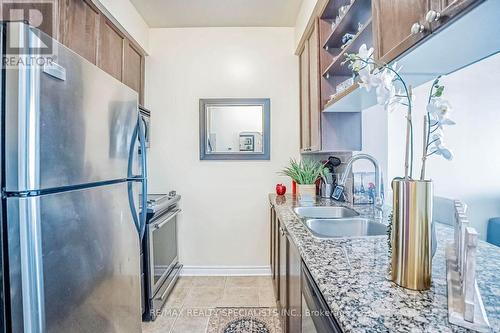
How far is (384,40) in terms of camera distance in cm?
108

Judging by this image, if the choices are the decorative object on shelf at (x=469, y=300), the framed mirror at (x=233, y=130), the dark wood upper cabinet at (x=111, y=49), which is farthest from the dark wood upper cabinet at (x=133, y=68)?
the decorative object on shelf at (x=469, y=300)

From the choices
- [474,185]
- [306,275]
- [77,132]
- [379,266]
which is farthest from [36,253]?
[474,185]

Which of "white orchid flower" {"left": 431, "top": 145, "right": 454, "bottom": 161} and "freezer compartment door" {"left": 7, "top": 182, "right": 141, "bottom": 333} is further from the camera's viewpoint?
"freezer compartment door" {"left": 7, "top": 182, "right": 141, "bottom": 333}

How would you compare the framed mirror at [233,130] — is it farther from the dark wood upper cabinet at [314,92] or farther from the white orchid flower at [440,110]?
the white orchid flower at [440,110]

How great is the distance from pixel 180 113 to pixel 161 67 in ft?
1.79

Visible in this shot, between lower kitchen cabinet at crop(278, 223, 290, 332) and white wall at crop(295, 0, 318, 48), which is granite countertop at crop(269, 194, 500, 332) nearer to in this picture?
lower kitchen cabinet at crop(278, 223, 290, 332)

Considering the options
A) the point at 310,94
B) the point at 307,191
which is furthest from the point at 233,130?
the point at 307,191

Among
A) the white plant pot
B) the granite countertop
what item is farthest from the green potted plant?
the granite countertop

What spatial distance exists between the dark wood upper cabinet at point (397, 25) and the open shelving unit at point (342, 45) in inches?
11.6

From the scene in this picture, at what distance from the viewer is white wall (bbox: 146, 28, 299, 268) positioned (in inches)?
118

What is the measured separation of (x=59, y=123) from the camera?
100 centimetres

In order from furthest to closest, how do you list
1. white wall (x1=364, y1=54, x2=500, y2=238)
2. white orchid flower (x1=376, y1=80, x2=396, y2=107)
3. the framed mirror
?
the framed mirror
white wall (x1=364, y1=54, x2=500, y2=238)
white orchid flower (x1=376, y1=80, x2=396, y2=107)

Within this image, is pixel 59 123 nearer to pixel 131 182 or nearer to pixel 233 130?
pixel 131 182

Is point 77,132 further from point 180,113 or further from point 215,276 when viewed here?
point 215,276
